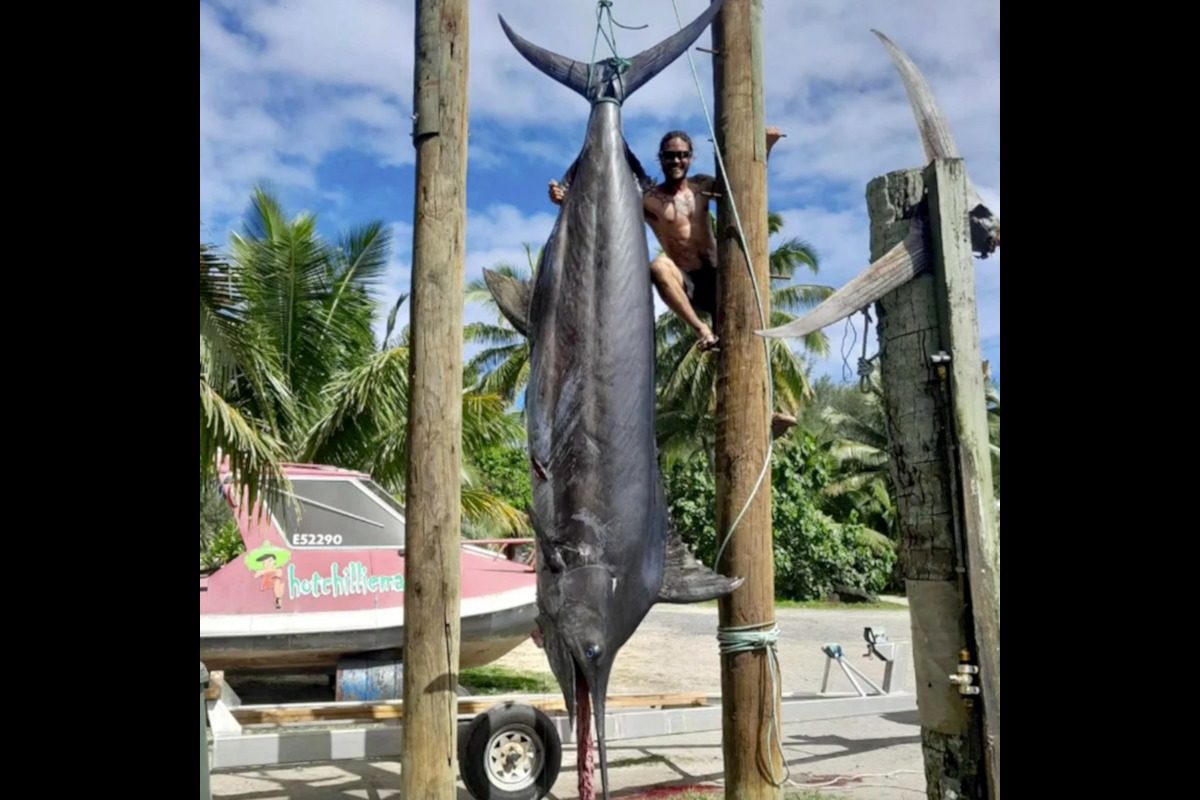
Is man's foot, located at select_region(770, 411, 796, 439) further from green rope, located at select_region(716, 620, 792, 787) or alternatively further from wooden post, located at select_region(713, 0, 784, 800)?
green rope, located at select_region(716, 620, 792, 787)

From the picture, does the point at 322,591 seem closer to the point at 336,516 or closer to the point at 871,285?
the point at 336,516

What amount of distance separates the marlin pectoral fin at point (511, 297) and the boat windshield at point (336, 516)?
5978 millimetres

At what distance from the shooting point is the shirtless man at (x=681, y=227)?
2738 millimetres

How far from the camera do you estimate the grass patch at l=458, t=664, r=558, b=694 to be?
33.0ft

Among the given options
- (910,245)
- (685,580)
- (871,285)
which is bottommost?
(685,580)

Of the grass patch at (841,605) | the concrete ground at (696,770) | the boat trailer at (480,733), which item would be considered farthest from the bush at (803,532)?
the boat trailer at (480,733)

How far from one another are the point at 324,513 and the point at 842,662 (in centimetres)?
441

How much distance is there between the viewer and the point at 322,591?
817 cm

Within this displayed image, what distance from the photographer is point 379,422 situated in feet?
34.1

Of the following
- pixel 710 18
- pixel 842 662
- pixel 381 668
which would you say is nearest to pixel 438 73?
pixel 710 18

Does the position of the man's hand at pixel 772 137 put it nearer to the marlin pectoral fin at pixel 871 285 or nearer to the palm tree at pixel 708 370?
the marlin pectoral fin at pixel 871 285

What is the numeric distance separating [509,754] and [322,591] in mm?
3889

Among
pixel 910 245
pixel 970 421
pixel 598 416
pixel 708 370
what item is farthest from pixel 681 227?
pixel 708 370
